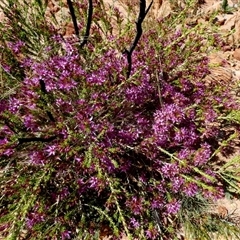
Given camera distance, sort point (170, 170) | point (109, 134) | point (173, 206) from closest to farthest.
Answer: point (109, 134)
point (170, 170)
point (173, 206)

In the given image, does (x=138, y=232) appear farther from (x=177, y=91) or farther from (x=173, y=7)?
(x=173, y=7)

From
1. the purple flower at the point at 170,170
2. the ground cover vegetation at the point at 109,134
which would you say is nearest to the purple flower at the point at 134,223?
the ground cover vegetation at the point at 109,134

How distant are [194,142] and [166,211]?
88 centimetres

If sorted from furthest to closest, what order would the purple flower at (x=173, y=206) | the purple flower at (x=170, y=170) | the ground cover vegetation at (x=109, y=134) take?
1. the purple flower at (x=173, y=206)
2. the purple flower at (x=170, y=170)
3. the ground cover vegetation at (x=109, y=134)

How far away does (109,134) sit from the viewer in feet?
11.3

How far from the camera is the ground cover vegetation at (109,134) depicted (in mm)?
3344

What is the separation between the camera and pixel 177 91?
163 inches

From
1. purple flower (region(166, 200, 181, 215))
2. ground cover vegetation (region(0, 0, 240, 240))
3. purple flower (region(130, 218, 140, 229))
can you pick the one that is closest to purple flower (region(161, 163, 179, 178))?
ground cover vegetation (region(0, 0, 240, 240))

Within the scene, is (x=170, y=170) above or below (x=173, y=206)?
above

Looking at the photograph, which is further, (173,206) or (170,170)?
(173,206)

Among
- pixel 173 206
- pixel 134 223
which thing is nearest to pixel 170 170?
pixel 173 206

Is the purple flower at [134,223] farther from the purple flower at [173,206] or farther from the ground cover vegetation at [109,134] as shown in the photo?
the purple flower at [173,206]

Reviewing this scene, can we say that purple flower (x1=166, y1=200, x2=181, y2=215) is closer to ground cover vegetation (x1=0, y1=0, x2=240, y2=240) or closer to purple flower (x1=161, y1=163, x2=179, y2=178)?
ground cover vegetation (x1=0, y1=0, x2=240, y2=240)

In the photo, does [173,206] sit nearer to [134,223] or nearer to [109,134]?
[134,223]
